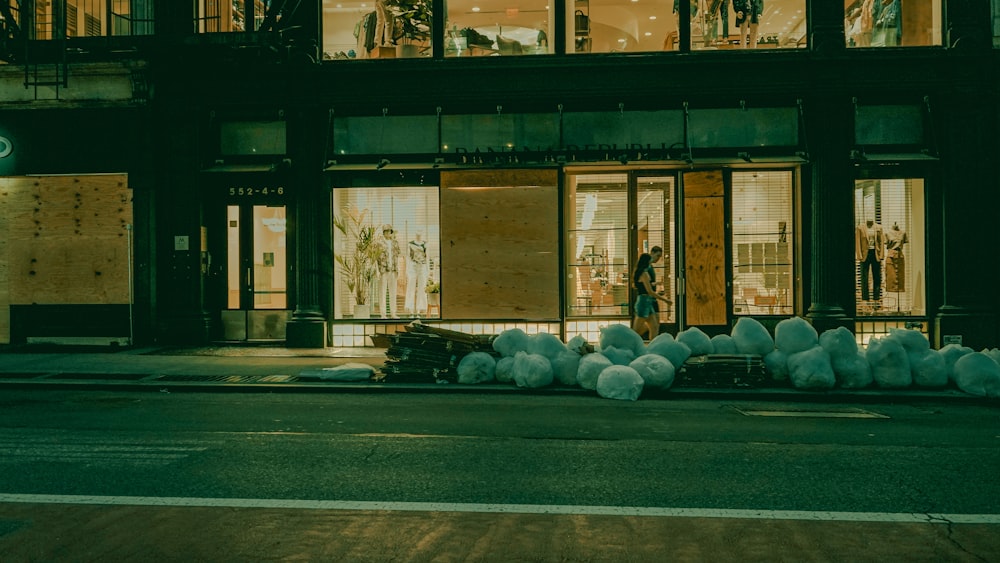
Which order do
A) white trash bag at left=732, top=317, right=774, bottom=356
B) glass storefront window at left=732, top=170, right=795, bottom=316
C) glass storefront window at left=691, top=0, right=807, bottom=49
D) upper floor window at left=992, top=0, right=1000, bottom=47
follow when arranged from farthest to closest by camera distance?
1. glass storefront window at left=732, top=170, right=795, bottom=316
2. glass storefront window at left=691, top=0, right=807, bottom=49
3. upper floor window at left=992, top=0, right=1000, bottom=47
4. white trash bag at left=732, top=317, right=774, bottom=356

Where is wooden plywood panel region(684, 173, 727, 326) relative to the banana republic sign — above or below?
below

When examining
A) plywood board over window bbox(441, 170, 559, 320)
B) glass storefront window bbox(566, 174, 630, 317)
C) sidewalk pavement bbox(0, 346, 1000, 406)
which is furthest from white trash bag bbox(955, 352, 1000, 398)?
plywood board over window bbox(441, 170, 559, 320)

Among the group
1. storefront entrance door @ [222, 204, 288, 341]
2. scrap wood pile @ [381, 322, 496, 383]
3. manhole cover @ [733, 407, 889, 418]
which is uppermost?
storefront entrance door @ [222, 204, 288, 341]

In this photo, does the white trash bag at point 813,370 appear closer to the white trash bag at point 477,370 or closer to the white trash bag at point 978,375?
the white trash bag at point 978,375

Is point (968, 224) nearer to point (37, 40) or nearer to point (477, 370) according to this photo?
point (477, 370)

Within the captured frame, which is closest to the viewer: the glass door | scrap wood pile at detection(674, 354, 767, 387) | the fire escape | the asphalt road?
the asphalt road

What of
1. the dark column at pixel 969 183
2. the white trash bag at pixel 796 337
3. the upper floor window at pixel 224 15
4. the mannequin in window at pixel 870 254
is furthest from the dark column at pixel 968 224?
the upper floor window at pixel 224 15

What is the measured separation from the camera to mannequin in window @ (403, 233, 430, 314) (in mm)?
16516

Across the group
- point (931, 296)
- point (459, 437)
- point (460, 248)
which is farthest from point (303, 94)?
point (931, 296)

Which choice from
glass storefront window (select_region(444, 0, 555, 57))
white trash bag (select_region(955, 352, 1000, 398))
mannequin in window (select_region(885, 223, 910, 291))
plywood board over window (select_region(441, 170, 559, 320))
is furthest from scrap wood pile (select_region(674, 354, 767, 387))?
glass storefront window (select_region(444, 0, 555, 57))

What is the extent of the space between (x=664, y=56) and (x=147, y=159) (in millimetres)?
9751

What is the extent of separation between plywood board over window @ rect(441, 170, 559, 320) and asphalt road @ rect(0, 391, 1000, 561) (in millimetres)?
6171

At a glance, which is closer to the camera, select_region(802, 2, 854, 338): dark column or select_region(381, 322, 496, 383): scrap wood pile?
select_region(381, 322, 496, 383): scrap wood pile

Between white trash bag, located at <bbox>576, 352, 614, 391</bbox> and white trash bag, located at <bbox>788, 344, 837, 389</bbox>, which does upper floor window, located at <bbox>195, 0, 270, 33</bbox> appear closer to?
white trash bag, located at <bbox>576, 352, 614, 391</bbox>
